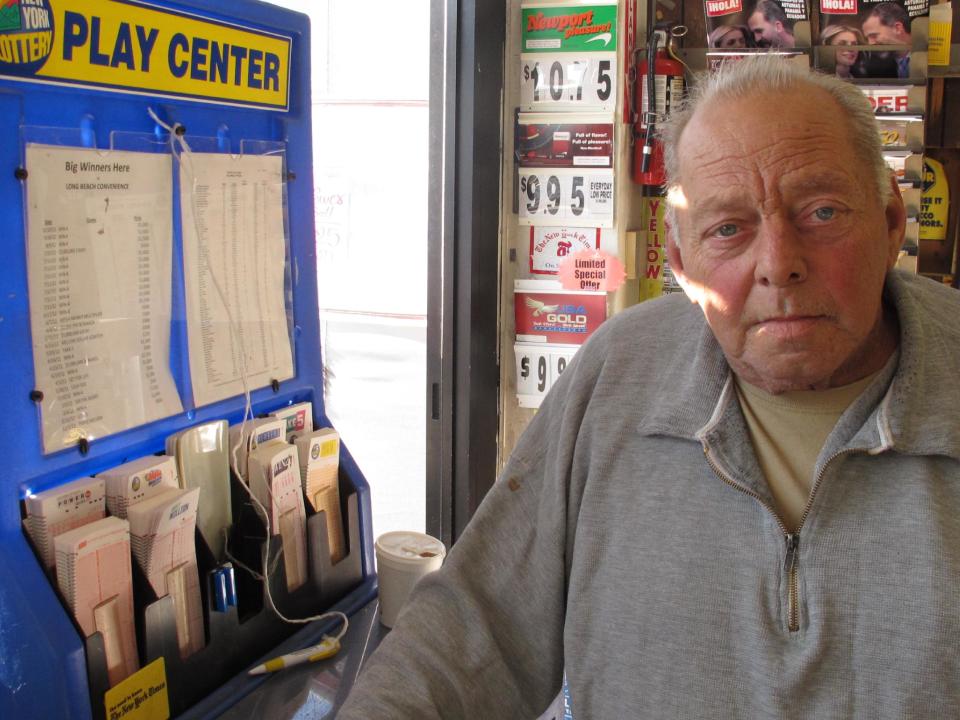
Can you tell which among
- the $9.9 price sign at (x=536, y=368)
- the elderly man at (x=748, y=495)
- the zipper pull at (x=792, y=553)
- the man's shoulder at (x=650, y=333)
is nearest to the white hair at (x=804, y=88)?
the elderly man at (x=748, y=495)

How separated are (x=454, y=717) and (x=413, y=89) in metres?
1.77

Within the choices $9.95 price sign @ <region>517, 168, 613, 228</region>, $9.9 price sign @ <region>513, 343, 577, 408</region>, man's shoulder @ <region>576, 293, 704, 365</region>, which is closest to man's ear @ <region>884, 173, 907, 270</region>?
man's shoulder @ <region>576, 293, 704, 365</region>

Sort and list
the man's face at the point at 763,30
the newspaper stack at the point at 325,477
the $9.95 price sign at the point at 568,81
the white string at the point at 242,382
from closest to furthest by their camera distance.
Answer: the white string at the point at 242,382
the newspaper stack at the point at 325,477
the $9.95 price sign at the point at 568,81
the man's face at the point at 763,30

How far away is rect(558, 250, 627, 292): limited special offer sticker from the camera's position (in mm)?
2730

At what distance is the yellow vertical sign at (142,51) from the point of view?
3.96ft

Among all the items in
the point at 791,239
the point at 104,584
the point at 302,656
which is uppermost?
the point at 791,239

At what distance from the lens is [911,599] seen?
47.3 inches

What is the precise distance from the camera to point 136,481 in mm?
1354

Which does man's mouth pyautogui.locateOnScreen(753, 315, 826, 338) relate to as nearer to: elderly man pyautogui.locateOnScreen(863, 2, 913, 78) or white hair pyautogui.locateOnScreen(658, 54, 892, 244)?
white hair pyautogui.locateOnScreen(658, 54, 892, 244)

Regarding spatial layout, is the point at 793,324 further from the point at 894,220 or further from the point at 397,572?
the point at 397,572

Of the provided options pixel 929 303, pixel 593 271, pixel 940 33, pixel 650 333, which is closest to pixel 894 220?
pixel 929 303

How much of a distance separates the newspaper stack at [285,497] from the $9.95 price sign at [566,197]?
1.34m

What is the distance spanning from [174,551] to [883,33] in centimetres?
235

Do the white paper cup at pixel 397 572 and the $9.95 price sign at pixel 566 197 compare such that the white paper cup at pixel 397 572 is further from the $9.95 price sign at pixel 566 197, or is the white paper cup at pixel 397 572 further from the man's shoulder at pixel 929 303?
the $9.95 price sign at pixel 566 197
